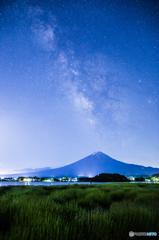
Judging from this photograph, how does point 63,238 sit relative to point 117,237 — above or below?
above

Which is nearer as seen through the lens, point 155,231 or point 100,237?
point 100,237

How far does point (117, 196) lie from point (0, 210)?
7025 millimetres

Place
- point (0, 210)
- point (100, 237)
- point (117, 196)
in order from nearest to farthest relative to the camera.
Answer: point (100, 237) → point (0, 210) → point (117, 196)

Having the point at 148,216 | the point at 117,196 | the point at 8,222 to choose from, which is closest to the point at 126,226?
the point at 148,216

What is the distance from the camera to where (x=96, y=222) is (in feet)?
8.04

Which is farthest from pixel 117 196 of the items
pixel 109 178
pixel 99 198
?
pixel 109 178

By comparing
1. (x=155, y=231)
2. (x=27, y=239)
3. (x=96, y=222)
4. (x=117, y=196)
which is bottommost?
(x=117, y=196)

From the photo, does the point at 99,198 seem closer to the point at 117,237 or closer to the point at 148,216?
the point at 148,216

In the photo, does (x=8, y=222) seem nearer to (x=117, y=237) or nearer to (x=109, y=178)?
(x=117, y=237)

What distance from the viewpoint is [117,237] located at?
216 centimetres

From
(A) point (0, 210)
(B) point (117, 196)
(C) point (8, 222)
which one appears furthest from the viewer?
(B) point (117, 196)

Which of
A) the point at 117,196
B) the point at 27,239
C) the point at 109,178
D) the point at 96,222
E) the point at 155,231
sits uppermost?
the point at 27,239

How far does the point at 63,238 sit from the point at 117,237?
0.85 metres

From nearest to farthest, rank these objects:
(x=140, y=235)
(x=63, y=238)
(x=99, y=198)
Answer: (x=63, y=238) < (x=140, y=235) < (x=99, y=198)
